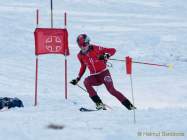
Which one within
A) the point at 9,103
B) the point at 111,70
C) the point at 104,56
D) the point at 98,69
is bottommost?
the point at 9,103

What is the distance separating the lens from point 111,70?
72.2ft

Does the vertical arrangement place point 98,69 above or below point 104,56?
below

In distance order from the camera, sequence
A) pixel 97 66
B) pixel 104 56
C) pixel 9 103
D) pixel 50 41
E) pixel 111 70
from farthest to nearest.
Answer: pixel 111 70 → pixel 50 41 → pixel 9 103 → pixel 97 66 → pixel 104 56

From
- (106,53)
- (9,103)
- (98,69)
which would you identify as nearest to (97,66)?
(98,69)

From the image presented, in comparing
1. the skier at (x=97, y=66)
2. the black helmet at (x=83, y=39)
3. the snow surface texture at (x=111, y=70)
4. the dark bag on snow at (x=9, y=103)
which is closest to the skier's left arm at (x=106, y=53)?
the skier at (x=97, y=66)

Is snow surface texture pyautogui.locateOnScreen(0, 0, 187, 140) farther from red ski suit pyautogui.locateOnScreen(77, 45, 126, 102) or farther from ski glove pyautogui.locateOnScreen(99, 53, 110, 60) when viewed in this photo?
ski glove pyautogui.locateOnScreen(99, 53, 110, 60)

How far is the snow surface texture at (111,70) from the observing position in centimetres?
909

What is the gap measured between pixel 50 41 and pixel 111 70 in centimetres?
757

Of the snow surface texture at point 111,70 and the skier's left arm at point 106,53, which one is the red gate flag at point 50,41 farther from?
the skier's left arm at point 106,53

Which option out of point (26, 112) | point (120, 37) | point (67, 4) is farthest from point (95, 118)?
point (67, 4)

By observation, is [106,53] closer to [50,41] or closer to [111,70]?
[50,41]

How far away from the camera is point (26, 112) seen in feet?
38.4

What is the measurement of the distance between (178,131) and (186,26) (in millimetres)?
23935

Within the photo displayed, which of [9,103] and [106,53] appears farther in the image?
[9,103]
